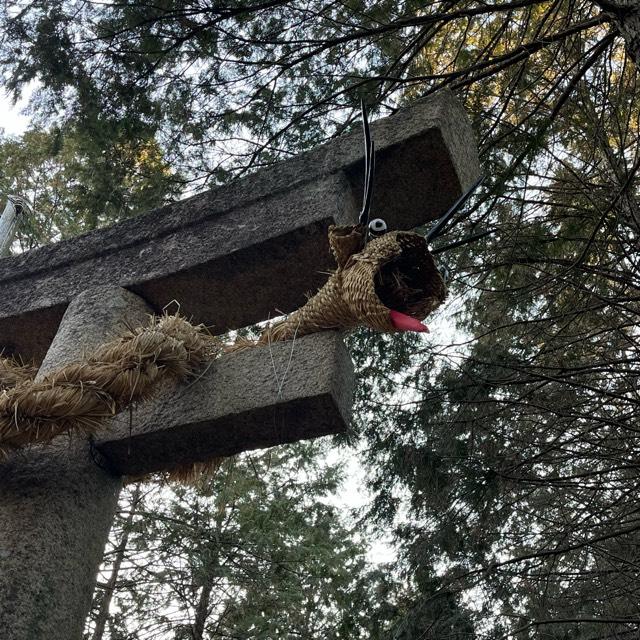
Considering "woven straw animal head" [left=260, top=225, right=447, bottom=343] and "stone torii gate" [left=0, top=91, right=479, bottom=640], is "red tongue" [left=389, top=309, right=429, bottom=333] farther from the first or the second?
"stone torii gate" [left=0, top=91, right=479, bottom=640]

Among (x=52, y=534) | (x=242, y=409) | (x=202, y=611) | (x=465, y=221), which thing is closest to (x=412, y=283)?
(x=242, y=409)

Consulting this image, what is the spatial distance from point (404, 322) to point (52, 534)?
0.93 m

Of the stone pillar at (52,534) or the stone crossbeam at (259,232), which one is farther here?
the stone crossbeam at (259,232)

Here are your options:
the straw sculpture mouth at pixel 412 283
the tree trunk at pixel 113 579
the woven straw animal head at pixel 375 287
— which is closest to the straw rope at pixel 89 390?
the woven straw animal head at pixel 375 287

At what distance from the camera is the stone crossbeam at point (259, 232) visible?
5.92ft

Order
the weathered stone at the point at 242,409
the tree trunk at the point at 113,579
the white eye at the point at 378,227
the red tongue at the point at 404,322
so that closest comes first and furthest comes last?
1. the red tongue at the point at 404,322
2. the weathered stone at the point at 242,409
3. the white eye at the point at 378,227
4. the tree trunk at the point at 113,579

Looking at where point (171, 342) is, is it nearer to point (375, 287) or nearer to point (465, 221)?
point (375, 287)

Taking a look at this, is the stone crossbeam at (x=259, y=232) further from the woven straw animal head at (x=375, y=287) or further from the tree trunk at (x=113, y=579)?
the tree trunk at (x=113, y=579)

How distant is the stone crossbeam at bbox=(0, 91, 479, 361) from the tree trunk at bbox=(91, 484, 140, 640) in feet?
15.1

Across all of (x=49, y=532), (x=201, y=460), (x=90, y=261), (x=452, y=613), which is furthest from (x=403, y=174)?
(x=452, y=613)

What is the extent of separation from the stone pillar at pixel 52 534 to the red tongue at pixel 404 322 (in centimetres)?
83

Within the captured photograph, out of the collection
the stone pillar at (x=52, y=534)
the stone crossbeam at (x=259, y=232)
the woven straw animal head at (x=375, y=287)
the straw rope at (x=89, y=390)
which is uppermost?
the stone crossbeam at (x=259, y=232)

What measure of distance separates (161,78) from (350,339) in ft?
7.06

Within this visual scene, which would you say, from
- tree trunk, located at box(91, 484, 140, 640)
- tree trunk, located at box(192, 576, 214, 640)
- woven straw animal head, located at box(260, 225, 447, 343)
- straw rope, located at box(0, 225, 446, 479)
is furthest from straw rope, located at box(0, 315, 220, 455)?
tree trunk, located at box(192, 576, 214, 640)
